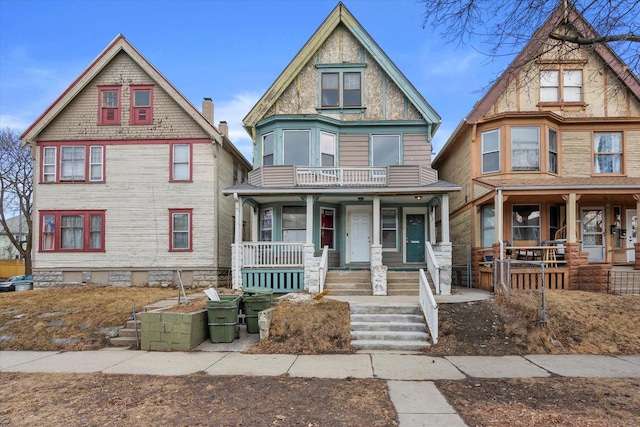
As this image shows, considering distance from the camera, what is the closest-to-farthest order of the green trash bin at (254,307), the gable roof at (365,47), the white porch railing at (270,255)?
the green trash bin at (254,307) → the white porch railing at (270,255) → the gable roof at (365,47)

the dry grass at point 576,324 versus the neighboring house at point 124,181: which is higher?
the neighboring house at point 124,181

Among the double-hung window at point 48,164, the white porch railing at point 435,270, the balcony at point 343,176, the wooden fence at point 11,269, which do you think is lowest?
the wooden fence at point 11,269

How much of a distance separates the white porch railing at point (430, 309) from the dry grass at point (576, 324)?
5.37 feet

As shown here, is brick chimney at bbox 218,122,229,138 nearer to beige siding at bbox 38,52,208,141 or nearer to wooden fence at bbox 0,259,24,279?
beige siding at bbox 38,52,208,141

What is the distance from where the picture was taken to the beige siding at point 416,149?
16.1 m

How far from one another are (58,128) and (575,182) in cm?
1988

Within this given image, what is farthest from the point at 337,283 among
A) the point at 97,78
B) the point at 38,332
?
the point at 97,78

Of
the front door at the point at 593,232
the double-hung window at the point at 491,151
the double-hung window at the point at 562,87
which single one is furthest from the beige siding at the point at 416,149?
the front door at the point at 593,232

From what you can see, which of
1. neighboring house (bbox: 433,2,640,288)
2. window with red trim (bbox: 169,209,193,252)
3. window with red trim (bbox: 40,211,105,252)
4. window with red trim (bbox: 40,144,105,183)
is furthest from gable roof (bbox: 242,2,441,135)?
window with red trim (bbox: 40,211,105,252)

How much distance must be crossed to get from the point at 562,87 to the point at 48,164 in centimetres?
2065

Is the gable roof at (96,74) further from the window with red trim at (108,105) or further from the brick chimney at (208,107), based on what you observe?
the brick chimney at (208,107)

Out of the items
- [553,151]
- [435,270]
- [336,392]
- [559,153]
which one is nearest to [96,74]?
[435,270]

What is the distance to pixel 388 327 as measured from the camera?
8.91 meters

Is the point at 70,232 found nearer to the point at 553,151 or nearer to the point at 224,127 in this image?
the point at 224,127
